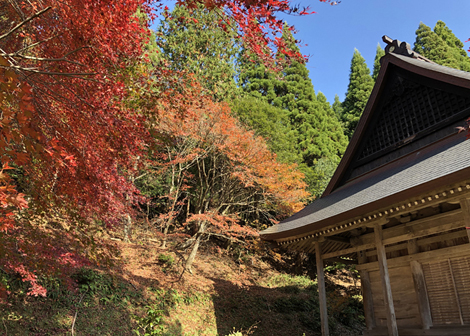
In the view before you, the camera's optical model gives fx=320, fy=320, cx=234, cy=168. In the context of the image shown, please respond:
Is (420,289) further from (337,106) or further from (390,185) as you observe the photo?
(337,106)

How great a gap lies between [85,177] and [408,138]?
24.5ft

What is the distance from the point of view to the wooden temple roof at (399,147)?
5957 millimetres

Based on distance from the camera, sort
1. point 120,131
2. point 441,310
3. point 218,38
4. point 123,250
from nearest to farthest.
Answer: point 120,131 < point 441,310 < point 123,250 < point 218,38

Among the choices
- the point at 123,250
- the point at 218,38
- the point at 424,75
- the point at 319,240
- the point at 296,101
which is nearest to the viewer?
the point at 424,75

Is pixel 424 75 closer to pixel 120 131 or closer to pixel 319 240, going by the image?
pixel 319 240

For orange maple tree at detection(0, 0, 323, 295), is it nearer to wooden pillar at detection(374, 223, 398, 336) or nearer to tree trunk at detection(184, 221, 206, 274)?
Result: wooden pillar at detection(374, 223, 398, 336)

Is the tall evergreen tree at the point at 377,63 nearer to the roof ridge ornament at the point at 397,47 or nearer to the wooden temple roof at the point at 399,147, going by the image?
the roof ridge ornament at the point at 397,47

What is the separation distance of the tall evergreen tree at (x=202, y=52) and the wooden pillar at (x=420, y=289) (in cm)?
1512

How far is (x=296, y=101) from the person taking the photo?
83.6ft

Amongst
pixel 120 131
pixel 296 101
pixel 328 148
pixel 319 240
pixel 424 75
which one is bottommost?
pixel 319 240

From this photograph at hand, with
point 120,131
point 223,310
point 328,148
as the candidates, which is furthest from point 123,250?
point 328,148

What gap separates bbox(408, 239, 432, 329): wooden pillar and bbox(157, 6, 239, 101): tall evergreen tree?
15116 mm

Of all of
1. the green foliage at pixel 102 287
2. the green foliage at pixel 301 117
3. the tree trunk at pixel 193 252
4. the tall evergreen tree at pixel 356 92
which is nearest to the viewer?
the green foliage at pixel 102 287

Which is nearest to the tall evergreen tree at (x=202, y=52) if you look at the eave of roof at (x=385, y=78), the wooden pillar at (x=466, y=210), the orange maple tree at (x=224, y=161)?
the orange maple tree at (x=224, y=161)
